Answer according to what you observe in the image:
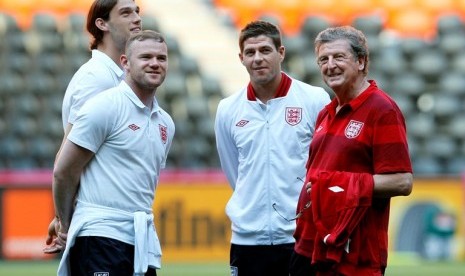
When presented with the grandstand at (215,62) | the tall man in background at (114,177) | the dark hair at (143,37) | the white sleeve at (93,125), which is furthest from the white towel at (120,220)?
the grandstand at (215,62)

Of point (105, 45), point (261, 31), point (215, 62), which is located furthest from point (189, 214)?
point (105, 45)

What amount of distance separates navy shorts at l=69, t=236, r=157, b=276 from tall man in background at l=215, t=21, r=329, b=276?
96 cm

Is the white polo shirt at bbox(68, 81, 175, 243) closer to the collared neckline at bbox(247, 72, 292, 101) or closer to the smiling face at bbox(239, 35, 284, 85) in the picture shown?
the smiling face at bbox(239, 35, 284, 85)

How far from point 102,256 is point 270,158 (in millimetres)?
1221

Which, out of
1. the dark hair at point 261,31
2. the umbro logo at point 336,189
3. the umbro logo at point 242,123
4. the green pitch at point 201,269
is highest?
the dark hair at point 261,31

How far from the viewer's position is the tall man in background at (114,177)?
5.27 m

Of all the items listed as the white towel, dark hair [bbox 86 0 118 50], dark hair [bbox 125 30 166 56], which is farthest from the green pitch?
dark hair [bbox 125 30 166 56]

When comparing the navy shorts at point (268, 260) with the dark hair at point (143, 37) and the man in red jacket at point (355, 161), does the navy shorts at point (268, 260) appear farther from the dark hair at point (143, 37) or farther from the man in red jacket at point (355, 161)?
the dark hair at point (143, 37)

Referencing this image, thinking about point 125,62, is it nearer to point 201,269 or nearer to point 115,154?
point 115,154

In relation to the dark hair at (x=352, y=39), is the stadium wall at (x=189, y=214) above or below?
below

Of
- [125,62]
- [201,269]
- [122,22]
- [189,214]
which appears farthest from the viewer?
[189,214]

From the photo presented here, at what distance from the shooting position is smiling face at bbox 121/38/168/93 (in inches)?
210

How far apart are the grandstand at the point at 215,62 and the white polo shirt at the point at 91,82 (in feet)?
36.0

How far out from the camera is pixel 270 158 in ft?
19.9
